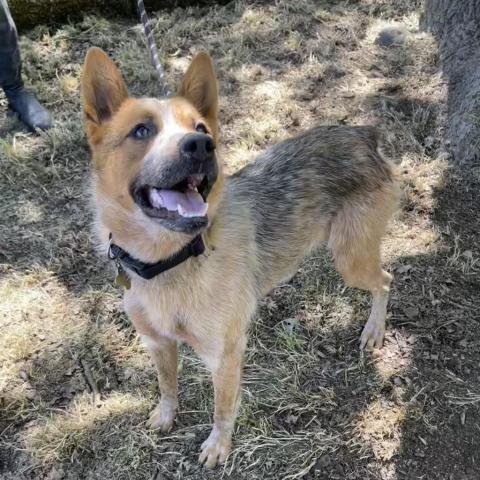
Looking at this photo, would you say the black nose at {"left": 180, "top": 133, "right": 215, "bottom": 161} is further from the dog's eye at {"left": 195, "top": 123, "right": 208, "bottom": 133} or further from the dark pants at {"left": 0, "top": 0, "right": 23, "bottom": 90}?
the dark pants at {"left": 0, "top": 0, "right": 23, "bottom": 90}

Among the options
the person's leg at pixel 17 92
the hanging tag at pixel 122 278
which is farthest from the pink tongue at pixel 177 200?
the person's leg at pixel 17 92

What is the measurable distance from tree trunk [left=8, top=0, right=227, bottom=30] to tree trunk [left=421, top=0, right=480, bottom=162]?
298 centimetres

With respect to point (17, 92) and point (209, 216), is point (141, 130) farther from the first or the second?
point (17, 92)

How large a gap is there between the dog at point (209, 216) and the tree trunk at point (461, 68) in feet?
5.05

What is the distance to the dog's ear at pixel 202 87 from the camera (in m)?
2.75

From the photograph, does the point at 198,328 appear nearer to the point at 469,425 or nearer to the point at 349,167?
the point at 349,167

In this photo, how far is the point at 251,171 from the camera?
135 inches

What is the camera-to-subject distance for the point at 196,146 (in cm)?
228

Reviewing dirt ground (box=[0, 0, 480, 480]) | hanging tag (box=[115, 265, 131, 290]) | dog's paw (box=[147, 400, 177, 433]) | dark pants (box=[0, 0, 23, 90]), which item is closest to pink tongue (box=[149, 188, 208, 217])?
hanging tag (box=[115, 265, 131, 290])

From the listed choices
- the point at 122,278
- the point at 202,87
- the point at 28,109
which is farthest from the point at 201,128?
the point at 28,109

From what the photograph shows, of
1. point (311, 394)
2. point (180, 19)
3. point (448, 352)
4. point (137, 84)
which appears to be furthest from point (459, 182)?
point (180, 19)

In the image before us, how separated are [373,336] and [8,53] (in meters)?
4.10

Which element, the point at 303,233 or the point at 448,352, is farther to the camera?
the point at 448,352

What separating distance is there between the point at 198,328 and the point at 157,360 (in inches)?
22.0
